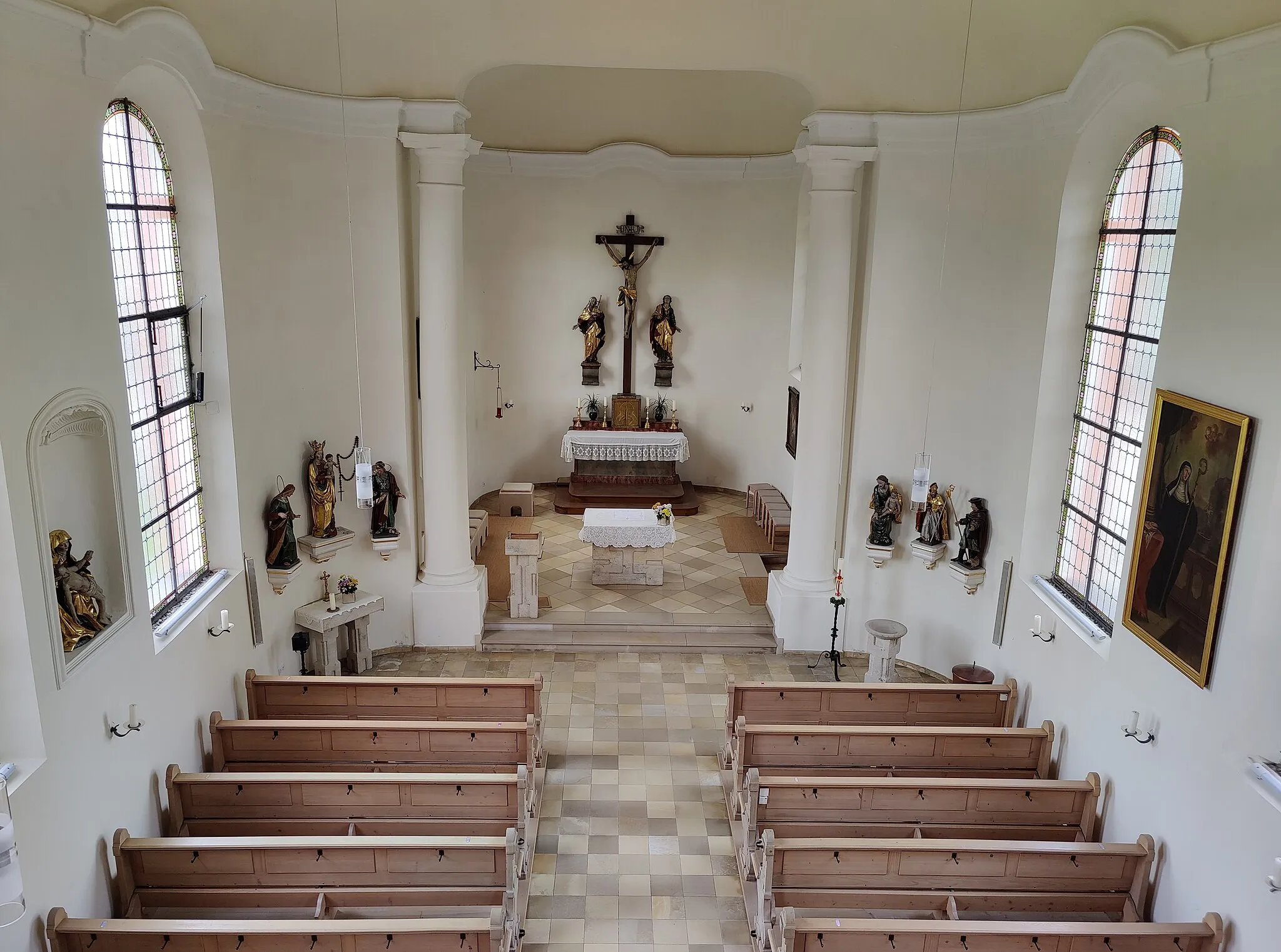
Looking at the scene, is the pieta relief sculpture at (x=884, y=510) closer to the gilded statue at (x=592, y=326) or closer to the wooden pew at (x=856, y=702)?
the wooden pew at (x=856, y=702)

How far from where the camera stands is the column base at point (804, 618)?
1155 cm

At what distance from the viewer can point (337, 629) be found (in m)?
10.7

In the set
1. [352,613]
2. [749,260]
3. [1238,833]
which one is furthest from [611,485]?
[1238,833]

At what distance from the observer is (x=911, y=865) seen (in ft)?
21.9

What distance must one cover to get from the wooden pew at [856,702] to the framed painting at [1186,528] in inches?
81.6

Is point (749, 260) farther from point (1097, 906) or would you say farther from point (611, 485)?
point (1097, 906)

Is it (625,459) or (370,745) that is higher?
(625,459)

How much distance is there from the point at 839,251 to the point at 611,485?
24.1 ft

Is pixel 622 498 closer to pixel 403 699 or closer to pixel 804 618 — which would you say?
pixel 804 618

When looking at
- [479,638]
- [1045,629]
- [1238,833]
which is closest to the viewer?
[1238,833]

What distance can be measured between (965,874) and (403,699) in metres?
5.02

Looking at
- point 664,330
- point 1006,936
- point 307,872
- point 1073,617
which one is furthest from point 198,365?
point 664,330

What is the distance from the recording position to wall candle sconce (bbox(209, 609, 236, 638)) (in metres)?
8.37

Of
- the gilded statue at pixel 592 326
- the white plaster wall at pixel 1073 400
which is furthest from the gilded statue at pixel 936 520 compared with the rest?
the gilded statue at pixel 592 326
